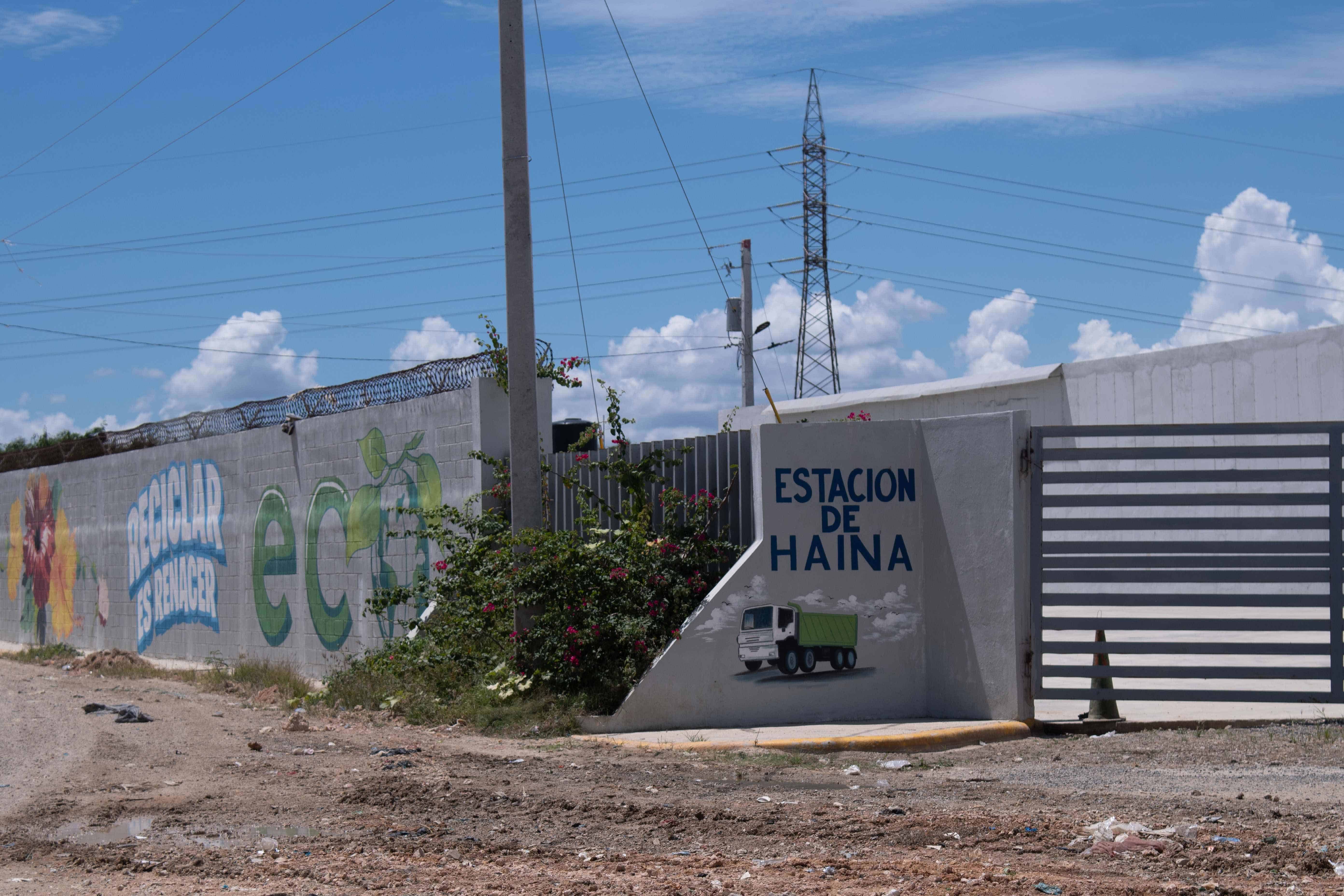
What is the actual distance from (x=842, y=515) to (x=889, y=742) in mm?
2169

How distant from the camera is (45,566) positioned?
27500 millimetres

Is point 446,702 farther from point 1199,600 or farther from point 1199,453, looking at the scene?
point 1199,453

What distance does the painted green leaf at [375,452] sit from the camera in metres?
15.6

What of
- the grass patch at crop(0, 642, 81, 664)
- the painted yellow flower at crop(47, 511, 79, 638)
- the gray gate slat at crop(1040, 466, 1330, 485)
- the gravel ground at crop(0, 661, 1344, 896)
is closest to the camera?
the gravel ground at crop(0, 661, 1344, 896)

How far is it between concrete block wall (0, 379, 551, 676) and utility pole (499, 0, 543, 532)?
200 centimetres

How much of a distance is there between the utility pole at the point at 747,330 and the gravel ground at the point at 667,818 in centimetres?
2129

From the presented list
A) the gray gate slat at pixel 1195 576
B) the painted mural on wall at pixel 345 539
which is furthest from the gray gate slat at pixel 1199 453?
the painted mural on wall at pixel 345 539

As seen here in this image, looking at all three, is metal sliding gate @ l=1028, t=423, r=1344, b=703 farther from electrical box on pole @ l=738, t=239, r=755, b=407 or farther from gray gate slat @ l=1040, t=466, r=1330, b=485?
electrical box on pole @ l=738, t=239, r=755, b=407

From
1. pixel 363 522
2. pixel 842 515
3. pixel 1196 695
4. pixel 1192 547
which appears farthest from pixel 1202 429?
pixel 363 522

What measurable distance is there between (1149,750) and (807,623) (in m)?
2.98

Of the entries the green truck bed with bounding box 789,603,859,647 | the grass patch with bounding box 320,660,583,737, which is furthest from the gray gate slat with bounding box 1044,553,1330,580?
Result: the grass patch with bounding box 320,660,583,737

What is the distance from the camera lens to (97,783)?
877 centimetres

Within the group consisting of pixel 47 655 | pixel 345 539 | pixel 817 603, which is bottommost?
pixel 47 655

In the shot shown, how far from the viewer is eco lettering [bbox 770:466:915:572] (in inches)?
412
